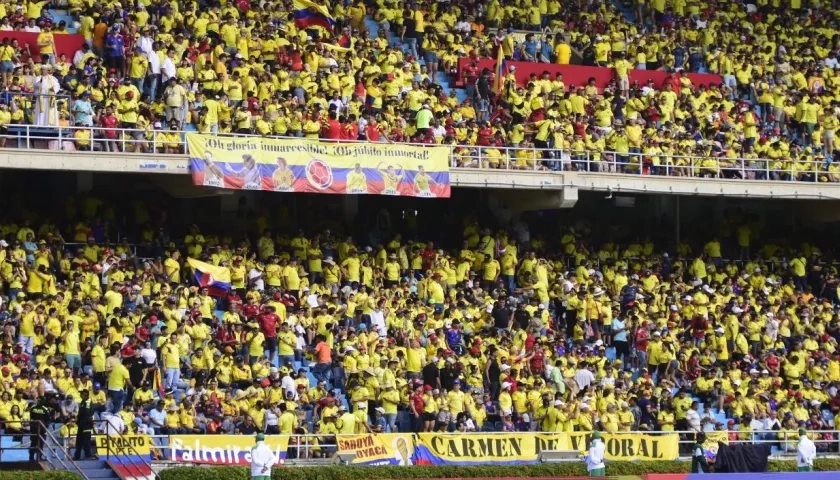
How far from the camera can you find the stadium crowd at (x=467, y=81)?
37281mm

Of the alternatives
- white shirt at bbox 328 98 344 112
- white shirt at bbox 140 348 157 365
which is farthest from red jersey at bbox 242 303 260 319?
white shirt at bbox 328 98 344 112

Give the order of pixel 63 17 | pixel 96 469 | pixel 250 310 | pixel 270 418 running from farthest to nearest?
pixel 63 17
pixel 250 310
pixel 270 418
pixel 96 469

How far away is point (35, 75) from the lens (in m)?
36.2

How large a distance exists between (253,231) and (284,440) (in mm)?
7342

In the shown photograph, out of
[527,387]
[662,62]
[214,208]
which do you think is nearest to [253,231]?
[214,208]

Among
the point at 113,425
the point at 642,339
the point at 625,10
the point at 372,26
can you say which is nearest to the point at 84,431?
the point at 113,425

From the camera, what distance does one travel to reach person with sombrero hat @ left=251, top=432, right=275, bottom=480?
1149 inches

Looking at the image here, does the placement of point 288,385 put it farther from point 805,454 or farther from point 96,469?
point 805,454

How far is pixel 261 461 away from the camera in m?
29.2

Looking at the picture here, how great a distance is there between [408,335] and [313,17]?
8.39m

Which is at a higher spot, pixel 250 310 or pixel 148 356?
pixel 250 310

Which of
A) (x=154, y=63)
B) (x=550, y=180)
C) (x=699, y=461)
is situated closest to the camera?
(x=699, y=461)

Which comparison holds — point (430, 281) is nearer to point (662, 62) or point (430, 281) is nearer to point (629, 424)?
point (629, 424)

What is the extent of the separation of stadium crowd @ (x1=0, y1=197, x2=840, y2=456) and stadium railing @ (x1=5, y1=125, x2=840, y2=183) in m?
1.57
